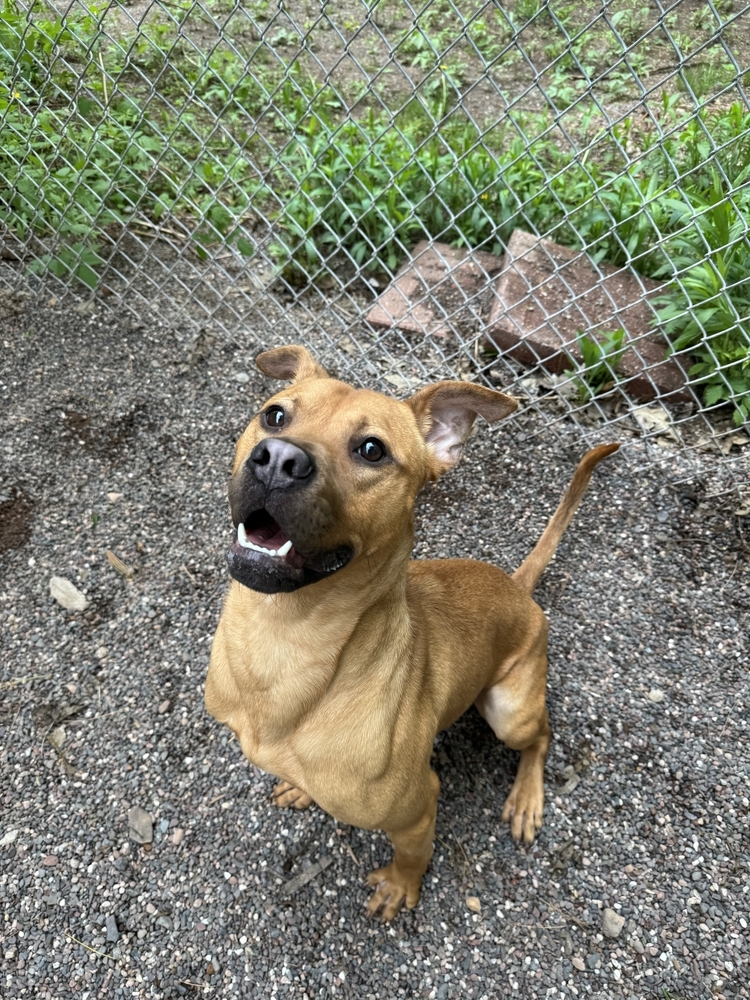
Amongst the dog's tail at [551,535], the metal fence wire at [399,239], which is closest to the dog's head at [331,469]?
the dog's tail at [551,535]

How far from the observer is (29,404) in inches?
170

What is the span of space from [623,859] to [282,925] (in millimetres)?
1473

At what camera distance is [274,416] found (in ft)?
7.43

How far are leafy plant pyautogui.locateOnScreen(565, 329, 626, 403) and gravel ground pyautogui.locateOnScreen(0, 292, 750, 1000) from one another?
1.44 feet

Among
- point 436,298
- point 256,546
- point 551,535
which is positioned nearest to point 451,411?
point 256,546

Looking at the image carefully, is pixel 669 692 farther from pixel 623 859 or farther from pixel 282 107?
pixel 282 107

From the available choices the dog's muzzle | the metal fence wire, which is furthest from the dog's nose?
the metal fence wire

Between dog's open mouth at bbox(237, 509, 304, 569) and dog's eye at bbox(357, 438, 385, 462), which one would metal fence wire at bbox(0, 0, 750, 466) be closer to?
dog's eye at bbox(357, 438, 385, 462)

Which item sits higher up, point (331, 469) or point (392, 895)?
point (331, 469)

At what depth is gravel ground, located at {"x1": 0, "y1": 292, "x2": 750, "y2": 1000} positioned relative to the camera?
272cm

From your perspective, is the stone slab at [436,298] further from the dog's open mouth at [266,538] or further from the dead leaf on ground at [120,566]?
the dog's open mouth at [266,538]

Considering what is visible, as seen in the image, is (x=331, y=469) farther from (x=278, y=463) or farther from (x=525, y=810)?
(x=525, y=810)

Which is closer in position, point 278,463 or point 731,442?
point 278,463

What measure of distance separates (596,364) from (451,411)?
215 cm
